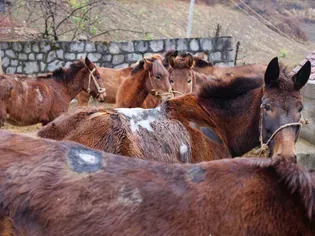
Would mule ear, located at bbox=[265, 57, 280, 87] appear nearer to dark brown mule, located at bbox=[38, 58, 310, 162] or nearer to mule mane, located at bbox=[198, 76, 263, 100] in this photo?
dark brown mule, located at bbox=[38, 58, 310, 162]

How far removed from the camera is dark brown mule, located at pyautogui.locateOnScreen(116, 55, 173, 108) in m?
6.76

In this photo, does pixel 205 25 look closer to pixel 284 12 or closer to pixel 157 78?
pixel 284 12

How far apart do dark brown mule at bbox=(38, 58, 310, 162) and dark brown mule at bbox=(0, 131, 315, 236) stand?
147 cm

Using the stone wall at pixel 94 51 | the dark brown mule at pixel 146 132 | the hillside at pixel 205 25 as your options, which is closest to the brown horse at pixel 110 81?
the stone wall at pixel 94 51

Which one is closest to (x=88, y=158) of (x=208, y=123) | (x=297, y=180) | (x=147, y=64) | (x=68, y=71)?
(x=297, y=180)

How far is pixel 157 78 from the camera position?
6.84m

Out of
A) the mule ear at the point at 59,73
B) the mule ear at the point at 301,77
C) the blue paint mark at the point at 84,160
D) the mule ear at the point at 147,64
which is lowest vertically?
the mule ear at the point at 59,73

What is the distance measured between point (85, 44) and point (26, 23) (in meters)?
3.79

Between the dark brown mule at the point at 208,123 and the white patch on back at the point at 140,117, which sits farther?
the white patch on back at the point at 140,117

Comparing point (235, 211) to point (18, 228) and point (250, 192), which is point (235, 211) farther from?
point (18, 228)

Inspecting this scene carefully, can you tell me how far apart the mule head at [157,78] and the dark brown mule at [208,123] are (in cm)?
246

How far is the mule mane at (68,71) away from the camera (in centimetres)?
910

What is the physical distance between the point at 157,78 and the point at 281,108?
319cm

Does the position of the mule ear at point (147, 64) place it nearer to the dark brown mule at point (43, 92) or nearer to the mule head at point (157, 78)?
the mule head at point (157, 78)
